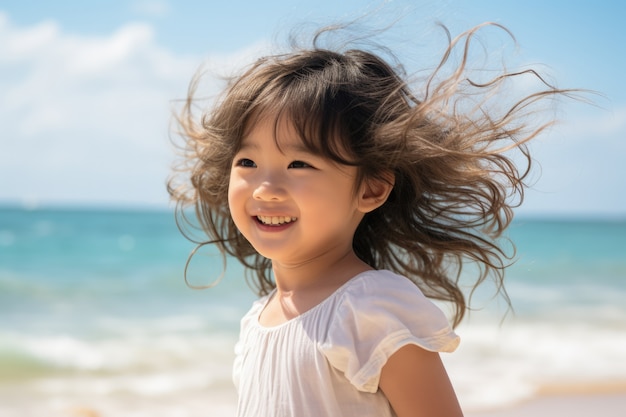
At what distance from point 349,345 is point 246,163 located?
1.67 ft

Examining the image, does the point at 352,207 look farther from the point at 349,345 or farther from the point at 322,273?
the point at 349,345

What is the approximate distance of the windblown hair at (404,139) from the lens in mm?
1822

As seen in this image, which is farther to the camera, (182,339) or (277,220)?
(182,339)

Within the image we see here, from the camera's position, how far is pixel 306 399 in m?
1.71

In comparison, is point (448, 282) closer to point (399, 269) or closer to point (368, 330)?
point (399, 269)

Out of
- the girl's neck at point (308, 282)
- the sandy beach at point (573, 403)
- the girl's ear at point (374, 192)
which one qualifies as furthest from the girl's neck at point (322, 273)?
the sandy beach at point (573, 403)

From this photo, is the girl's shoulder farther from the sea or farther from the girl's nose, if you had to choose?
the sea

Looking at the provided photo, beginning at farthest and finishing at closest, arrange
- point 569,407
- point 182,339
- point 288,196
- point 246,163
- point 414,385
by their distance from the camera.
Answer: point 182,339
point 569,407
point 246,163
point 288,196
point 414,385

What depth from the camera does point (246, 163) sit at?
1882 mm

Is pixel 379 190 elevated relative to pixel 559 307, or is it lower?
lower

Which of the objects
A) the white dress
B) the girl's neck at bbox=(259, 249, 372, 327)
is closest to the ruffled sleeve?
the white dress

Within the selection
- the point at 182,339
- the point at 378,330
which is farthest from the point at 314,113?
the point at 182,339

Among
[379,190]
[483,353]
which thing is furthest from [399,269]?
[483,353]

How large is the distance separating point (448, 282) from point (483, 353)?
10.7ft
